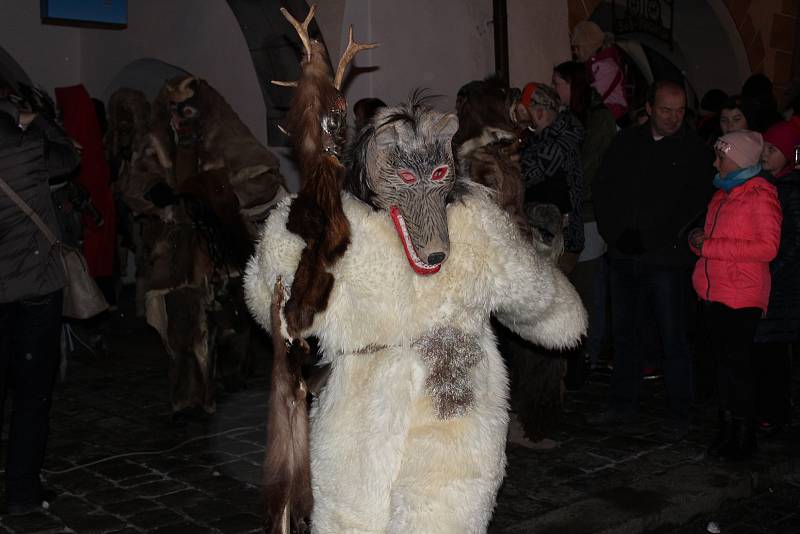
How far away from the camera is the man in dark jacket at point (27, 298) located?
4902 mm

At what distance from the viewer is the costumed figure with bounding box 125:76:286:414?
6.74 metres

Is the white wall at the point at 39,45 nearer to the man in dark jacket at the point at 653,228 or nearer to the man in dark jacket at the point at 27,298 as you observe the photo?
the man in dark jacket at the point at 27,298

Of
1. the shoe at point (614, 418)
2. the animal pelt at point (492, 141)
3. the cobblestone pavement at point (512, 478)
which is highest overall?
the animal pelt at point (492, 141)

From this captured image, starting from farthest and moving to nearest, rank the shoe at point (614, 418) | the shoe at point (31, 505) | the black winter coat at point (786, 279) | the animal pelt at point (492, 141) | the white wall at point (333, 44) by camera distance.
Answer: the white wall at point (333, 44), the shoe at point (614, 418), the black winter coat at point (786, 279), the animal pelt at point (492, 141), the shoe at point (31, 505)

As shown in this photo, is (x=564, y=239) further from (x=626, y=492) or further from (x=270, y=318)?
(x=270, y=318)

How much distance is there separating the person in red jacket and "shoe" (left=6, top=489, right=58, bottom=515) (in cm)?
386

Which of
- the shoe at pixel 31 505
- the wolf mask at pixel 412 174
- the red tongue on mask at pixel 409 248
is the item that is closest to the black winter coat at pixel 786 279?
the wolf mask at pixel 412 174

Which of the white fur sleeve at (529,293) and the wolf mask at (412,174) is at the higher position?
the wolf mask at (412,174)

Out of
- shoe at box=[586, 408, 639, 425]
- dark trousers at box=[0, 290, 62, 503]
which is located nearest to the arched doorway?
dark trousers at box=[0, 290, 62, 503]

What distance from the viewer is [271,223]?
11.4 ft

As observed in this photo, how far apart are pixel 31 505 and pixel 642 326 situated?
3955 mm

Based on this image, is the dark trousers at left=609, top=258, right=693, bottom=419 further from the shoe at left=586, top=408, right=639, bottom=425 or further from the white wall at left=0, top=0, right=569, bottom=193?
the white wall at left=0, top=0, right=569, bottom=193

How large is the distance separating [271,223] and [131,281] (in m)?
10.4

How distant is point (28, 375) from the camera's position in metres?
5.00
